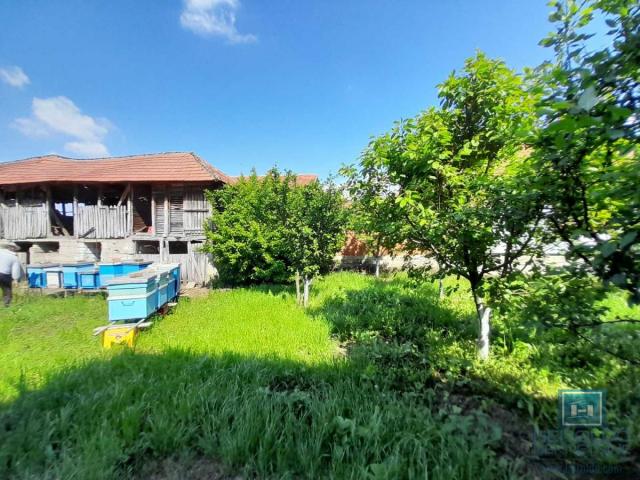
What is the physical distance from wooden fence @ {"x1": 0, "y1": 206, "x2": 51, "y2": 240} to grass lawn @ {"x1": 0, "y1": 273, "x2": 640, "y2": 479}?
10.9m

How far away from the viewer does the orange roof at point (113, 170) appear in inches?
488

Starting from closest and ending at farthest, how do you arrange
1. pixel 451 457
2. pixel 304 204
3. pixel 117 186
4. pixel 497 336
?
pixel 451 457 < pixel 497 336 < pixel 304 204 < pixel 117 186

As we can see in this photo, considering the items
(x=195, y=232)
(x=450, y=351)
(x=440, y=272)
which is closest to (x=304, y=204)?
(x=440, y=272)

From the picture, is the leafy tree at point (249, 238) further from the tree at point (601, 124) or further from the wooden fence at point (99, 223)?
the tree at point (601, 124)

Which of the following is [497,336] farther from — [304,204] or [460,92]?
[304,204]

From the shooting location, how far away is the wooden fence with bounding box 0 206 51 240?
42.7 ft

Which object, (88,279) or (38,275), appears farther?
(38,275)

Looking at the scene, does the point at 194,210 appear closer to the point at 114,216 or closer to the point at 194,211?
the point at 194,211

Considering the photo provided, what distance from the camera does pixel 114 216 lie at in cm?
1282

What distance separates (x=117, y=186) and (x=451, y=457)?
18.0 m

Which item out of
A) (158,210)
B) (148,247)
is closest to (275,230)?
(158,210)

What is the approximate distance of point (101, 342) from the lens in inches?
207

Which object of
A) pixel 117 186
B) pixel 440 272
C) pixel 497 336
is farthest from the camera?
pixel 117 186

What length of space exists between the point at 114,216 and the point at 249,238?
8144 millimetres
